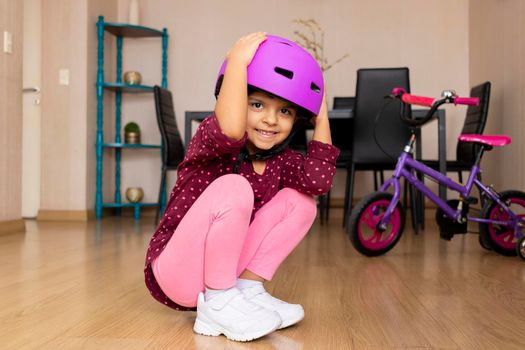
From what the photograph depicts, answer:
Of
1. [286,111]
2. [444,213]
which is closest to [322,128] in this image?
[286,111]

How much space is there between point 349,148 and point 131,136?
6.18 feet

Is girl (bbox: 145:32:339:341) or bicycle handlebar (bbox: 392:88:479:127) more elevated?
bicycle handlebar (bbox: 392:88:479:127)

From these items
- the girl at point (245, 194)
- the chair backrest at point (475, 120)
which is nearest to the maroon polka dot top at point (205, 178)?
the girl at point (245, 194)

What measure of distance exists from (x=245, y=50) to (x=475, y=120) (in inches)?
122

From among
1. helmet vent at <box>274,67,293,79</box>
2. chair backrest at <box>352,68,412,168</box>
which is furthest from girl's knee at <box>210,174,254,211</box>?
chair backrest at <box>352,68,412,168</box>

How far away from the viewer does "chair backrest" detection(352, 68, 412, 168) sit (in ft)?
12.0

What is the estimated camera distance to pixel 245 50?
47.2 inches

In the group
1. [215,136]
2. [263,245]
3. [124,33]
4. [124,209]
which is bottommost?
[124,209]

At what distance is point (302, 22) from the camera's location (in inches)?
210

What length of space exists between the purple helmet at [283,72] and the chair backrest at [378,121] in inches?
97.1

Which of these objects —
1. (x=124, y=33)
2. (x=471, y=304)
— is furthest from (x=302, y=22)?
(x=471, y=304)

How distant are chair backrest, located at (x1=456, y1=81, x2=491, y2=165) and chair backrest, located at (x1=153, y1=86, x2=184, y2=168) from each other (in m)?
1.95

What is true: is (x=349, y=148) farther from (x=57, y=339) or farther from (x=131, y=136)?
(x=57, y=339)

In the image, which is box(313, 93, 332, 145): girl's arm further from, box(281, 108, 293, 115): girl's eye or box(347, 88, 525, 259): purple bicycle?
box(347, 88, 525, 259): purple bicycle
